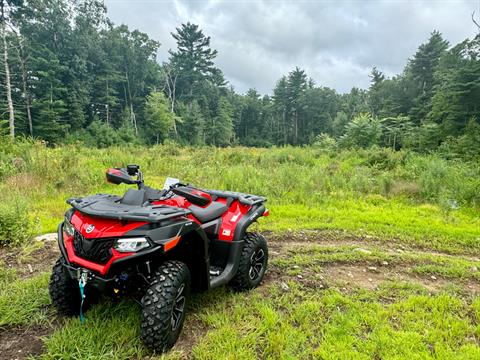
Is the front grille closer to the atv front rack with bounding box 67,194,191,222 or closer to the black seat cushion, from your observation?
the atv front rack with bounding box 67,194,191,222

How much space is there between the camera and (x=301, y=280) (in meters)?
3.15

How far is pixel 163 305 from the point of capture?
1.83 meters

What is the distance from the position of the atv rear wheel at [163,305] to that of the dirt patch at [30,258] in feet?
6.76

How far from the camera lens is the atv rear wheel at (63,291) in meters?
2.19

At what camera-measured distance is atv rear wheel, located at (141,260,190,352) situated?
1.83 m

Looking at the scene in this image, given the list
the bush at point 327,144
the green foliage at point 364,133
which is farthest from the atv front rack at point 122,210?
the green foliage at point 364,133

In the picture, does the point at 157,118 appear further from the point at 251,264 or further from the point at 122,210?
the point at 122,210

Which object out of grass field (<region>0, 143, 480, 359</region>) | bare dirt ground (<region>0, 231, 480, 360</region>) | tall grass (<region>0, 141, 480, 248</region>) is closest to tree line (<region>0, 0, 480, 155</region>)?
tall grass (<region>0, 141, 480, 248</region>)

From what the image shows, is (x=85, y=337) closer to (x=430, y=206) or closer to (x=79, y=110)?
(x=430, y=206)

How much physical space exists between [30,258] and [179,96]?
49071 mm

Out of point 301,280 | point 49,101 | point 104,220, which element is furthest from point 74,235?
point 49,101

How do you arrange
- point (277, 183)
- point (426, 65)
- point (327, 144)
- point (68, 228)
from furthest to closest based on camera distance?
point (426, 65) → point (327, 144) → point (277, 183) → point (68, 228)

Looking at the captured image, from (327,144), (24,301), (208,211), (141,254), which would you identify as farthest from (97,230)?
(327,144)

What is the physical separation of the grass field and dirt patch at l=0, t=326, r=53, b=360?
0.01m
